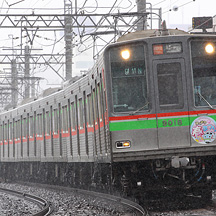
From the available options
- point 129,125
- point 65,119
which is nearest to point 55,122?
point 65,119

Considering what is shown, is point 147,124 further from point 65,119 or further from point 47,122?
point 47,122

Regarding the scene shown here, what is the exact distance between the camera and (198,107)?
29.0 ft

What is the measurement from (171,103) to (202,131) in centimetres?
64

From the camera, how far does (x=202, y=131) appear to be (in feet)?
28.8

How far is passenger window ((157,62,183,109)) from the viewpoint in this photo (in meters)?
8.85

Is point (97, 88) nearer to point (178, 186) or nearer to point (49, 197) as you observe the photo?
point (178, 186)

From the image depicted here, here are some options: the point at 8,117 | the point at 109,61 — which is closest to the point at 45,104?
the point at 8,117

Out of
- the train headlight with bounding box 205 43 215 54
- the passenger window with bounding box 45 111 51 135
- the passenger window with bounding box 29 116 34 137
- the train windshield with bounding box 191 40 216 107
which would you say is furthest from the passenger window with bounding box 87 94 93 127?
the passenger window with bounding box 29 116 34 137

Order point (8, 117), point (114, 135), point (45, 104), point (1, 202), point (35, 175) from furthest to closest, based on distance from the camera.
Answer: point (8, 117)
point (35, 175)
point (45, 104)
point (1, 202)
point (114, 135)

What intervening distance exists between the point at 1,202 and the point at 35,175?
8.50 metres

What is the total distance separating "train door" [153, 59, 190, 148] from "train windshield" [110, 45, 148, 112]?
23 cm

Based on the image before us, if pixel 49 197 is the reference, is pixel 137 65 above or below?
above

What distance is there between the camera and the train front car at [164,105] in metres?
8.74

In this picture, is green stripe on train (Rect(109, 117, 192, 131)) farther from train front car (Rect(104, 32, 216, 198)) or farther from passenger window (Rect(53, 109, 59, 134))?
passenger window (Rect(53, 109, 59, 134))
